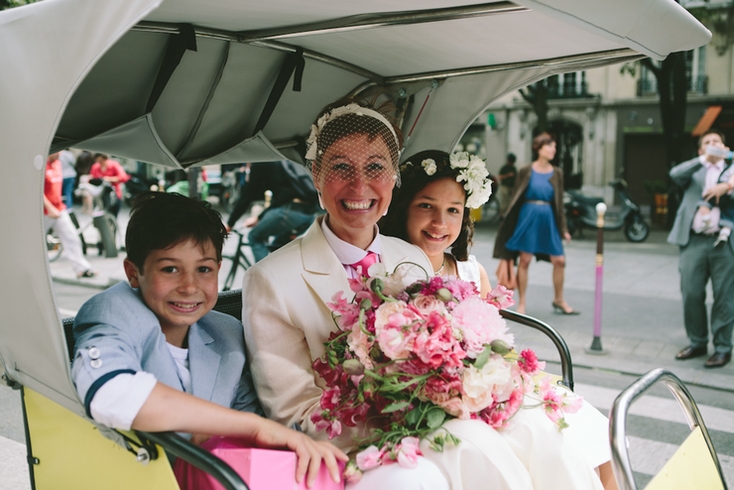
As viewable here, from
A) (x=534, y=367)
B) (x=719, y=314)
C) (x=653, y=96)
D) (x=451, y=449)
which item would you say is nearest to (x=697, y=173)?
(x=719, y=314)

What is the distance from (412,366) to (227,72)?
1.76 meters

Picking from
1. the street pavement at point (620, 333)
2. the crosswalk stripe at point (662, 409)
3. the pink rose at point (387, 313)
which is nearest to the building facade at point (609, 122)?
Result: the street pavement at point (620, 333)

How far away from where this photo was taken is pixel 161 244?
2.03 m

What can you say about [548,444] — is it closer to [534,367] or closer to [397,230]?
[534,367]

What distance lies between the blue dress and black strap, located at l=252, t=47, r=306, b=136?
4.49 metres

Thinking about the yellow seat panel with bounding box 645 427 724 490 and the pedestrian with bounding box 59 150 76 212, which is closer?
the yellow seat panel with bounding box 645 427 724 490

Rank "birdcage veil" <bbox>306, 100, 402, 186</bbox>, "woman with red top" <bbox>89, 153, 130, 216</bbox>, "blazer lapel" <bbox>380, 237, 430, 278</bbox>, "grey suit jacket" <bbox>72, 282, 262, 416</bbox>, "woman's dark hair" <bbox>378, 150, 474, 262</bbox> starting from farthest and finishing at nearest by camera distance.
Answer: "woman with red top" <bbox>89, 153, 130, 216</bbox> < "woman's dark hair" <bbox>378, 150, 474, 262</bbox> < "blazer lapel" <bbox>380, 237, 430, 278</bbox> < "birdcage veil" <bbox>306, 100, 402, 186</bbox> < "grey suit jacket" <bbox>72, 282, 262, 416</bbox>

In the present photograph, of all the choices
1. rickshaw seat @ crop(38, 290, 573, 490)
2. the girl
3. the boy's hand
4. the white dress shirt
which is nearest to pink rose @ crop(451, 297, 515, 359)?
the white dress shirt

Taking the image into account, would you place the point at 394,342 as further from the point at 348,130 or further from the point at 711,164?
the point at 711,164

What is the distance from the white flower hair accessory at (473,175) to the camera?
2.90 m

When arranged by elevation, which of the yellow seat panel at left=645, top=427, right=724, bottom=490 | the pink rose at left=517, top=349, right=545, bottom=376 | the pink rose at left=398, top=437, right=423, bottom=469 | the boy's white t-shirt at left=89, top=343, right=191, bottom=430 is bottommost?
the yellow seat panel at left=645, top=427, right=724, bottom=490

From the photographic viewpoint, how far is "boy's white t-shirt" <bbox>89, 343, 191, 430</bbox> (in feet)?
5.16

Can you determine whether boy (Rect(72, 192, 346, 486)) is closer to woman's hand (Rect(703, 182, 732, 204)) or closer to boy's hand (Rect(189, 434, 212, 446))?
boy's hand (Rect(189, 434, 212, 446))

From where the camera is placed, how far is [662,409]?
4.61 metres
